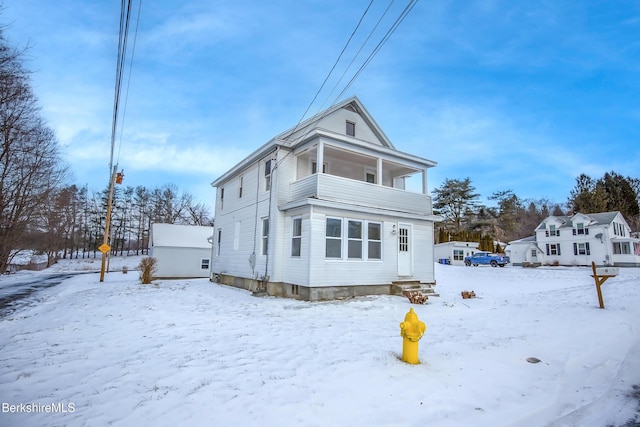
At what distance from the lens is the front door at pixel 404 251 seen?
13.1 m

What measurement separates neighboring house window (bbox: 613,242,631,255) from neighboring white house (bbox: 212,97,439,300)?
1226 inches

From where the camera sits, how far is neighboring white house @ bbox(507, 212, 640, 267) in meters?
31.9

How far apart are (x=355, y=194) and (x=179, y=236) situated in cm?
1935

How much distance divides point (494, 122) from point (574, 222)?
2226cm

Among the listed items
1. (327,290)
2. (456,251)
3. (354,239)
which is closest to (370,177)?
(354,239)

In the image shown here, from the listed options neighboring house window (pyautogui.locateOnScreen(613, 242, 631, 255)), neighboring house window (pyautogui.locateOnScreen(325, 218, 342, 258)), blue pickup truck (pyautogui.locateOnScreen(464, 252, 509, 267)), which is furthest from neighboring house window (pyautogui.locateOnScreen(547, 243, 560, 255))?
neighboring house window (pyautogui.locateOnScreen(325, 218, 342, 258))

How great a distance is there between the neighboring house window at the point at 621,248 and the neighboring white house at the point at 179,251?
3897 cm

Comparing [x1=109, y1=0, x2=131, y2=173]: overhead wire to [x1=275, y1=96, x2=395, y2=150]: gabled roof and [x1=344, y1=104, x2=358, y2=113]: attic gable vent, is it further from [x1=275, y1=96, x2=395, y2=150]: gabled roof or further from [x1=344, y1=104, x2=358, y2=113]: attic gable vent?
[x1=344, y1=104, x2=358, y2=113]: attic gable vent

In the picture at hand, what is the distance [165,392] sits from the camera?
3592mm

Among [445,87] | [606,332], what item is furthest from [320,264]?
[445,87]

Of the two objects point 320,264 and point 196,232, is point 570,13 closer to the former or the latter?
point 320,264

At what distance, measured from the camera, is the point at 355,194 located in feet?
40.2

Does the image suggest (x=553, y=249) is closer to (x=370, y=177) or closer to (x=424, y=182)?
(x=424, y=182)

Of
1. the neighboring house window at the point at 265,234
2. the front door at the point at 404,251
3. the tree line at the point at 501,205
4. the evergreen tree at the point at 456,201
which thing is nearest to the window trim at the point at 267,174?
the neighboring house window at the point at 265,234
